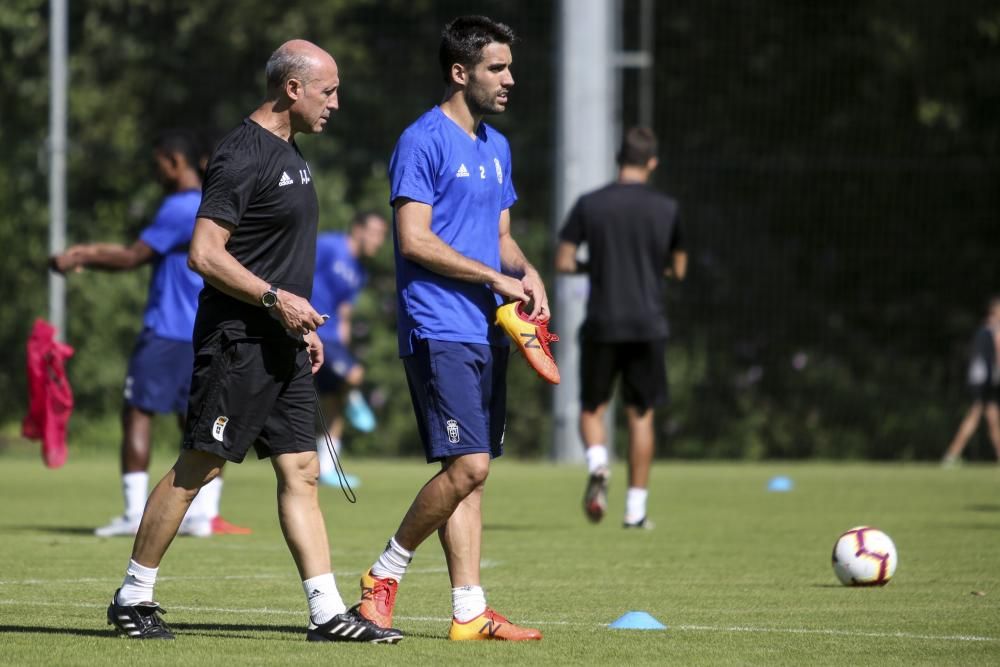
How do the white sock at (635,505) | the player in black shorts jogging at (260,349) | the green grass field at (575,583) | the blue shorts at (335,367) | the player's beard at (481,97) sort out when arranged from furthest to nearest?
the blue shorts at (335,367), the white sock at (635,505), the player's beard at (481,97), the player in black shorts jogging at (260,349), the green grass field at (575,583)

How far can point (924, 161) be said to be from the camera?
24391mm

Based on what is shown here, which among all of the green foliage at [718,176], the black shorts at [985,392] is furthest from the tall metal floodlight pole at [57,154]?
the black shorts at [985,392]

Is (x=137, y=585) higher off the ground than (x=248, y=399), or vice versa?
(x=248, y=399)

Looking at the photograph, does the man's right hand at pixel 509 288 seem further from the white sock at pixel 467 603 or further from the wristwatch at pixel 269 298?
the white sock at pixel 467 603

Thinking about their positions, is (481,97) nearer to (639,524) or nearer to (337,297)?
(639,524)

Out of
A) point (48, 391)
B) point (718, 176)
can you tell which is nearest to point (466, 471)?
point (48, 391)

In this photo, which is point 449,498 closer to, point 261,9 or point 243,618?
point 243,618

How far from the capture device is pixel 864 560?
8.73 meters

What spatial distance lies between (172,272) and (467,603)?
491 centimetres

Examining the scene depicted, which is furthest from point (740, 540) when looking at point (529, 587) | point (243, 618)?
point (243, 618)

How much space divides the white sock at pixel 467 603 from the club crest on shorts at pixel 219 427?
100cm

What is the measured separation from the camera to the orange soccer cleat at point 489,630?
22.5 ft

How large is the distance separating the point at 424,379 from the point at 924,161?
18425 millimetres

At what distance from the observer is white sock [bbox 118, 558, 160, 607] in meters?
6.82
